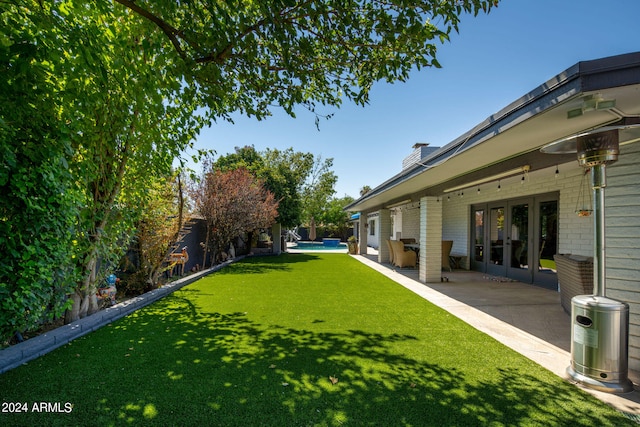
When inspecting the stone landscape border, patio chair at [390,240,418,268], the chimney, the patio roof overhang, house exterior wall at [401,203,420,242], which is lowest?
the stone landscape border

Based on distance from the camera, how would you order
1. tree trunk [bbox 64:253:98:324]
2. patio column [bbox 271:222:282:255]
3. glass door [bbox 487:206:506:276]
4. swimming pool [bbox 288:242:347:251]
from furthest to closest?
swimming pool [bbox 288:242:347:251] < patio column [bbox 271:222:282:255] < glass door [bbox 487:206:506:276] < tree trunk [bbox 64:253:98:324]

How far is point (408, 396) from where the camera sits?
2.73 metres

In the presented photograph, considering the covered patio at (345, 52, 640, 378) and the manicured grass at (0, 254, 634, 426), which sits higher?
the covered patio at (345, 52, 640, 378)

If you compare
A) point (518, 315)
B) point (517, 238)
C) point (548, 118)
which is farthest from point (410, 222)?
point (548, 118)

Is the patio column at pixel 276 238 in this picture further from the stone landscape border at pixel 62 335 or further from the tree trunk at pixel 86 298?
the tree trunk at pixel 86 298

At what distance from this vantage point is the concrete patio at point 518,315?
3396mm

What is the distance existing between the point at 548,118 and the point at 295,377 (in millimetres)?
3691

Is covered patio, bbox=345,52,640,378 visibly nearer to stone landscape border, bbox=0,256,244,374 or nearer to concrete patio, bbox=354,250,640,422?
concrete patio, bbox=354,250,640,422

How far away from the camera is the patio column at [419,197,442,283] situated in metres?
8.55

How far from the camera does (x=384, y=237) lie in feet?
46.4

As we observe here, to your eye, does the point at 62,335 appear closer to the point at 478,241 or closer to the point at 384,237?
the point at 478,241

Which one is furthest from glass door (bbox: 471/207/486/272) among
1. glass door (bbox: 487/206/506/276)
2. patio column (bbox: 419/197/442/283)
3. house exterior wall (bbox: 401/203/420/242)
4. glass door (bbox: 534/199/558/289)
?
house exterior wall (bbox: 401/203/420/242)

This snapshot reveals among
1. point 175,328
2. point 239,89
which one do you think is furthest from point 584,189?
point 175,328

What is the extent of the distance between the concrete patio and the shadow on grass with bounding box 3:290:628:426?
61 centimetres
